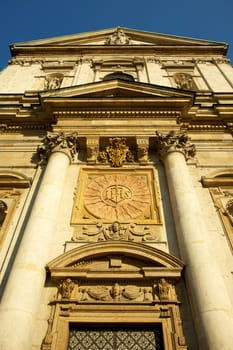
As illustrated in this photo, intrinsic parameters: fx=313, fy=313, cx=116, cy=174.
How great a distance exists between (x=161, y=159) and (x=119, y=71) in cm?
901

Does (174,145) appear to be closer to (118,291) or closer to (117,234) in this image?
(117,234)

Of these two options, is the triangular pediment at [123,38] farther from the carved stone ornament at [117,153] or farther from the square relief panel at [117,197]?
the square relief panel at [117,197]

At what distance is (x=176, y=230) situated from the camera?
Result: 8.41 m

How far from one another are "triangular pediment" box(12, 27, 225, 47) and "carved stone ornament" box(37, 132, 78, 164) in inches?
483

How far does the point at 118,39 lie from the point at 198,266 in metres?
19.3

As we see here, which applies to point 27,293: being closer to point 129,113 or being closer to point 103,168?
point 103,168

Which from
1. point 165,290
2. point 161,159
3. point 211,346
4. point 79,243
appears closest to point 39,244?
point 79,243

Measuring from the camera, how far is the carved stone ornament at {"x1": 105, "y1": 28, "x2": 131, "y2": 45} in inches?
860

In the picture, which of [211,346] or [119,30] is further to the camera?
[119,30]

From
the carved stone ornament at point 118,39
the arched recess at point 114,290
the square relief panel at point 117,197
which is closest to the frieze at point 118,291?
the arched recess at point 114,290

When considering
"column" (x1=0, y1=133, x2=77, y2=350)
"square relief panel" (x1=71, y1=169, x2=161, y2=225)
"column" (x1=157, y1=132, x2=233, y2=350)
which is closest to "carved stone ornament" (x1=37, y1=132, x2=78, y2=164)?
"column" (x1=0, y1=133, x2=77, y2=350)

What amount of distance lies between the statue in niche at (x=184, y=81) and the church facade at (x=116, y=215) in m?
0.15

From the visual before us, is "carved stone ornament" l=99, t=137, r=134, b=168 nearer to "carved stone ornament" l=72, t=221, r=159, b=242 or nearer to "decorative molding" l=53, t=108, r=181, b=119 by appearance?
"decorative molding" l=53, t=108, r=181, b=119

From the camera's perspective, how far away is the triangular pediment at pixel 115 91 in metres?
12.6
